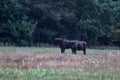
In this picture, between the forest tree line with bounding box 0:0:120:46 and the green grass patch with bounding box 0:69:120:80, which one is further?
the forest tree line with bounding box 0:0:120:46

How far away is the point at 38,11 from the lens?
58.4m

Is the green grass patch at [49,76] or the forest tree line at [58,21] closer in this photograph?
the green grass patch at [49,76]

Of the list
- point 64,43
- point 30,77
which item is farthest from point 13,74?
point 64,43

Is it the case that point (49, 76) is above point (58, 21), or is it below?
above

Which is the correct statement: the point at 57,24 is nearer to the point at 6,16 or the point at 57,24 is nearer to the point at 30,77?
the point at 6,16

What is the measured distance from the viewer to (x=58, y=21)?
6012cm

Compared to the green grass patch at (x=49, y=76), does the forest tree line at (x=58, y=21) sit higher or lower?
lower

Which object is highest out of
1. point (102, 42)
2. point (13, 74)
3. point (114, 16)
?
Result: point (13, 74)

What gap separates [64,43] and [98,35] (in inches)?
1162

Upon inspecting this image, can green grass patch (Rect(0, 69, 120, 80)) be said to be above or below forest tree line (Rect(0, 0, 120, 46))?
above

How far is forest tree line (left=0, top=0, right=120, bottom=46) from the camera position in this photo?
54.4m

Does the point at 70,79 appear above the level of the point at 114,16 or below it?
above

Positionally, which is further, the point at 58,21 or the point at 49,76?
the point at 58,21

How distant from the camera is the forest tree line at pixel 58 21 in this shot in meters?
54.4
